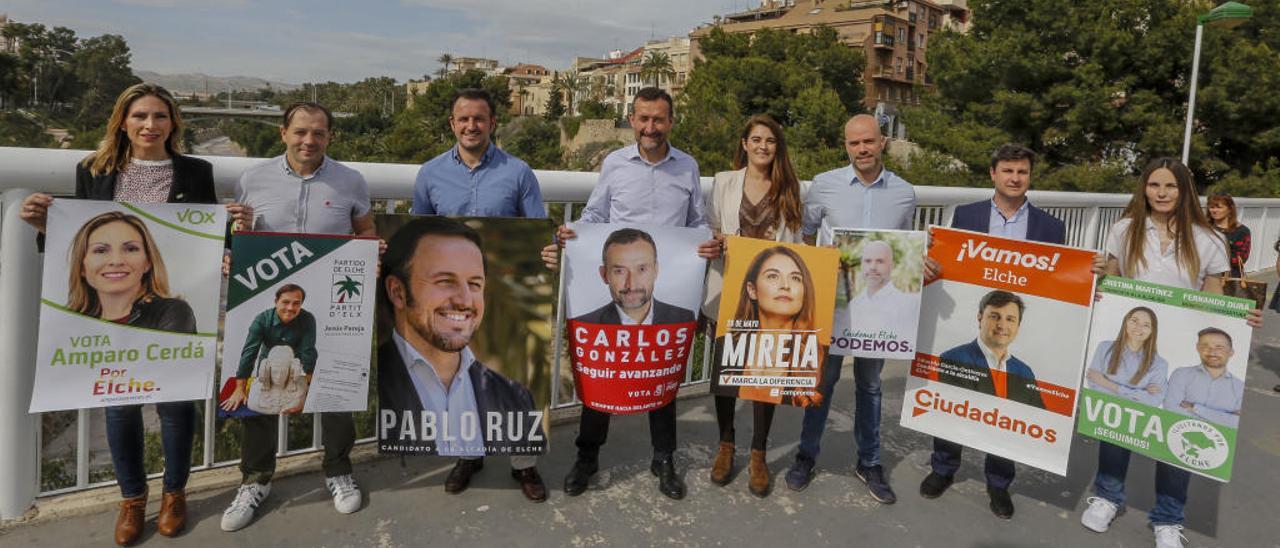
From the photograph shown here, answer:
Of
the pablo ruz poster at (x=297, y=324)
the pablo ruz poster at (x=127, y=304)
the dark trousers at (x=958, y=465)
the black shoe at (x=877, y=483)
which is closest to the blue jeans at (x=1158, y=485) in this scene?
the dark trousers at (x=958, y=465)

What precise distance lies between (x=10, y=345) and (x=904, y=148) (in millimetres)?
65238

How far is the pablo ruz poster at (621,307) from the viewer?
3.53 meters

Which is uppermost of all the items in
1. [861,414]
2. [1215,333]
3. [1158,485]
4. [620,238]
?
[620,238]

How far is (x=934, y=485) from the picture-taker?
12.5 ft

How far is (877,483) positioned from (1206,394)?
142cm

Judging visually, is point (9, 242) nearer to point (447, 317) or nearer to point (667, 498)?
point (447, 317)

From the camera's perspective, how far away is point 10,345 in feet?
9.88

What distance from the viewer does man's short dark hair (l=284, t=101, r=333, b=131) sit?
125 inches

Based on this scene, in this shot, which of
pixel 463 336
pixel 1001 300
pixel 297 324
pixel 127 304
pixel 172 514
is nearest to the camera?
pixel 127 304

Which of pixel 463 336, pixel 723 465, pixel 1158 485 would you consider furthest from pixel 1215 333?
pixel 463 336

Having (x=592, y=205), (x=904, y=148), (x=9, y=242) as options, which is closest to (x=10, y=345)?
(x=9, y=242)

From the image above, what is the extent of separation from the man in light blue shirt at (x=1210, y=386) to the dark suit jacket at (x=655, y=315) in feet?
6.92

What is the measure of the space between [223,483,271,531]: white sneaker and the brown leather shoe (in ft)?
3.57

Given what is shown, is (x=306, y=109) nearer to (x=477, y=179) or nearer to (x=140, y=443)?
(x=477, y=179)
